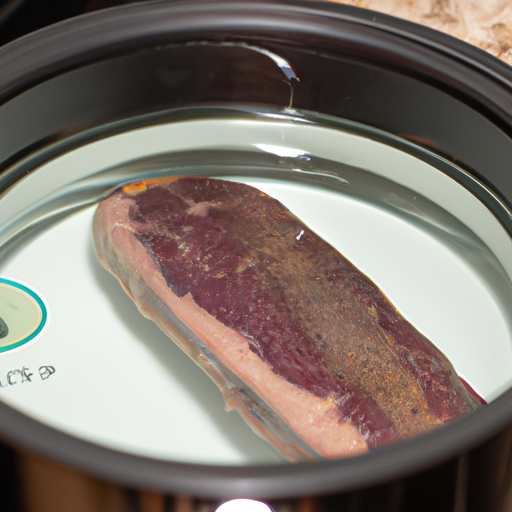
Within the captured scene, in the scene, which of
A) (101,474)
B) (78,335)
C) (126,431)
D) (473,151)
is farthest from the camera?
(473,151)

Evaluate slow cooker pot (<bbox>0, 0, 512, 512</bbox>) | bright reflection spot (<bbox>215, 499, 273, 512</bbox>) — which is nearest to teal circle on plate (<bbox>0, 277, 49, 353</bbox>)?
slow cooker pot (<bbox>0, 0, 512, 512</bbox>)

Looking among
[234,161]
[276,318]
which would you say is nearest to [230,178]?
[234,161]

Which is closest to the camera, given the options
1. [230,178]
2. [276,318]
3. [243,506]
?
[243,506]

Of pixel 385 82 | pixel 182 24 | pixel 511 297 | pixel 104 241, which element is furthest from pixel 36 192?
pixel 511 297

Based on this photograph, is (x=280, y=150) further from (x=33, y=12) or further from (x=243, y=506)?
(x=243, y=506)

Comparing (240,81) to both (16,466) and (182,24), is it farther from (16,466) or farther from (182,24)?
(16,466)

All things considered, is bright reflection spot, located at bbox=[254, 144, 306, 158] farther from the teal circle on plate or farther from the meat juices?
the teal circle on plate

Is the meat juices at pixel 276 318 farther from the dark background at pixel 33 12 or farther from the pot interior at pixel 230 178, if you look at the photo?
the dark background at pixel 33 12
